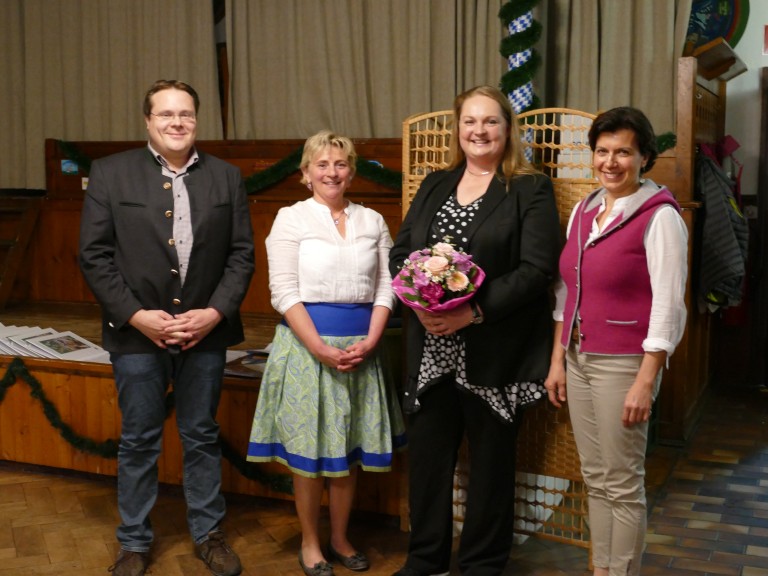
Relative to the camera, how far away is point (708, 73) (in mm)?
5059

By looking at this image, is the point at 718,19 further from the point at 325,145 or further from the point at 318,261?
the point at 318,261

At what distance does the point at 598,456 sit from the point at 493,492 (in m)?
0.41

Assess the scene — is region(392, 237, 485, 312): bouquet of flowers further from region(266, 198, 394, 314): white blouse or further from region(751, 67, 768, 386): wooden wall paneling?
region(751, 67, 768, 386): wooden wall paneling

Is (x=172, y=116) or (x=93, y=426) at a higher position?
(x=172, y=116)

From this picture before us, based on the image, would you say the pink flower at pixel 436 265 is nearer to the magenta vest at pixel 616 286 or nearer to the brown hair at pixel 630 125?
the magenta vest at pixel 616 286

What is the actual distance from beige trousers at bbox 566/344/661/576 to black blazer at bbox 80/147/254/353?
1149 mm

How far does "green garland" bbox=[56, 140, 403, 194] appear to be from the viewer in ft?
17.4

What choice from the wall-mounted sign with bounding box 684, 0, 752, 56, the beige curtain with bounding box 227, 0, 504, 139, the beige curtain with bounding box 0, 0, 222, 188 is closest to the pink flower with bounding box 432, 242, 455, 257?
the beige curtain with bounding box 227, 0, 504, 139

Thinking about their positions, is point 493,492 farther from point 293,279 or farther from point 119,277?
point 119,277

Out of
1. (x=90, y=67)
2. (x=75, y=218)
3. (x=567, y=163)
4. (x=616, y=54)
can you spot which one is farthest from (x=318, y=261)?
(x=90, y=67)

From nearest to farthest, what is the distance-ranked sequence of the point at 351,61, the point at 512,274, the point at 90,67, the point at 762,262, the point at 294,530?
the point at 512,274 < the point at 294,530 < the point at 762,262 < the point at 351,61 < the point at 90,67

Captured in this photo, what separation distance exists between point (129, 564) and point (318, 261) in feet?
3.92

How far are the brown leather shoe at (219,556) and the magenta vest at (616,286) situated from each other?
4.62ft

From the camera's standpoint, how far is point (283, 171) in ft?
18.2
